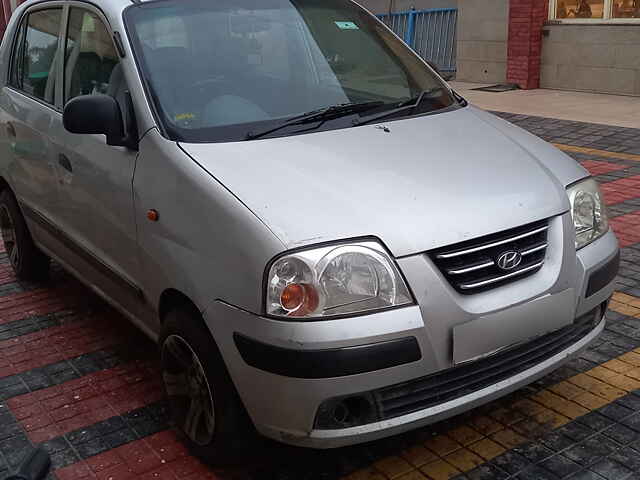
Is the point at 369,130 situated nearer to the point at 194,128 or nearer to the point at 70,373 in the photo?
the point at 194,128

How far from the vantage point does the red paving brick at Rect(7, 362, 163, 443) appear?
141 inches

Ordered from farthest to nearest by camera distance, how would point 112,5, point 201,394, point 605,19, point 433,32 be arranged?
point 433,32 < point 605,19 < point 112,5 < point 201,394

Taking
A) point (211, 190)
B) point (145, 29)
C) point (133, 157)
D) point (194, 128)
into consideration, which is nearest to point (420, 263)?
point (211, 190)

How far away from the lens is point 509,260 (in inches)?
112

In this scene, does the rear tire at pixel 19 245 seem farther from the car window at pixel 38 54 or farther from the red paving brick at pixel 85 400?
the red paving brick at pixel 85 400

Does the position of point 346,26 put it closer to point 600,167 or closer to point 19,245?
point 19,245

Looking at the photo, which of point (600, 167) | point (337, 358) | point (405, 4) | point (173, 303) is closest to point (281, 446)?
point (173, 303)

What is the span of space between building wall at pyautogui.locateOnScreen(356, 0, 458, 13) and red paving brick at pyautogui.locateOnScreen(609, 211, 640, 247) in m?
9.77

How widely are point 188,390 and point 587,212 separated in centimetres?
175

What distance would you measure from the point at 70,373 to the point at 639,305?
121 inches

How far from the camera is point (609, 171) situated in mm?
7527

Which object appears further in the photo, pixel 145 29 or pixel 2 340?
pixel 2 340

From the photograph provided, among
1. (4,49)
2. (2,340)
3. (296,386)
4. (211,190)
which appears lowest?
(2,340)

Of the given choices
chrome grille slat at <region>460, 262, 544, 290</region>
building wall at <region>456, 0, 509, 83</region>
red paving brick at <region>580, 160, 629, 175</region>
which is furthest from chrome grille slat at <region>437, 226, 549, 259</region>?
building wall at <region>456, 0, 509, 83</region>
